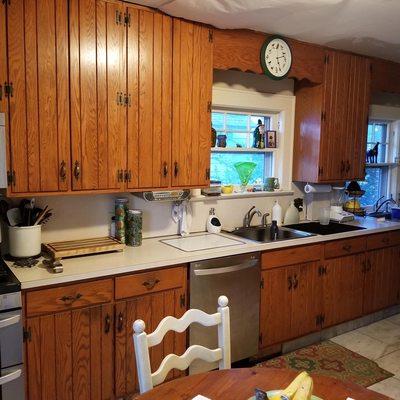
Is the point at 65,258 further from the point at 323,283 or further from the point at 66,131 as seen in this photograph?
the point at 323,283

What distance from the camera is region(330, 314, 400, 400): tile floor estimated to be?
9.20 ft

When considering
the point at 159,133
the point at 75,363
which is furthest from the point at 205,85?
the point at 75,363

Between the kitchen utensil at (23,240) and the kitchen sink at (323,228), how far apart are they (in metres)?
2.16

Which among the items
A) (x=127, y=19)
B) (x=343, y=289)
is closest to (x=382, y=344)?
(x=343, y=289)

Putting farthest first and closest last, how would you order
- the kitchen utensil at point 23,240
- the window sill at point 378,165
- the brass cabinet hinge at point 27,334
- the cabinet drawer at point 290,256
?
1. the window sill at point 378,165
2. the cabinet drawer at point 290,256
3. the kitchen utensil at point 23,240
4. the brass cabinet hinge at point 27,334

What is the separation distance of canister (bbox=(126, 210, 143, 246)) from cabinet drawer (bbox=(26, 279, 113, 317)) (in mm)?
510

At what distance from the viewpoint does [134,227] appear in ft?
8.96

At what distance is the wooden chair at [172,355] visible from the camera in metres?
1.45

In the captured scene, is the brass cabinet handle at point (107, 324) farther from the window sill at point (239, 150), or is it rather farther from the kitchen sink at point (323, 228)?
the kitchen sink at point (323, 228)

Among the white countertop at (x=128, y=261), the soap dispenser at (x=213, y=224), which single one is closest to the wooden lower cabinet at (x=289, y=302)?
the white countertop at (x=128, y=261)

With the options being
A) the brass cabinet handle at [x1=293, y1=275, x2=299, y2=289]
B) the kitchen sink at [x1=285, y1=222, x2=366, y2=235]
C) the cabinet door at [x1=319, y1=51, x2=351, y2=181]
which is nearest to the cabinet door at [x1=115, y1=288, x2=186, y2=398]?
the brass cabinet handle at [x1=293, y1=275, x2=299, y2=289]

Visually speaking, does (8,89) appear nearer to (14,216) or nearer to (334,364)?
(14,216)

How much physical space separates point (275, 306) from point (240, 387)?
5.69ft

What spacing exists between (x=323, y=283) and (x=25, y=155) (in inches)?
95.4
